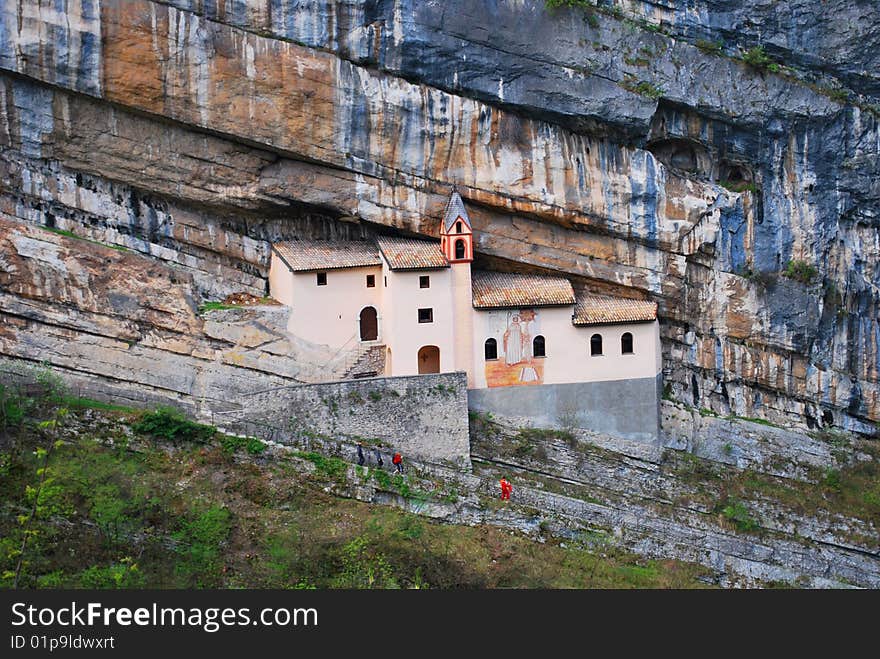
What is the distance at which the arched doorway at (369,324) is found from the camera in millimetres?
42406

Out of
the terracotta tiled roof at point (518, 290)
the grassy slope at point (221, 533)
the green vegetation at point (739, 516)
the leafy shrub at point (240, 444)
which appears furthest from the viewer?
the terracotta tiled roof at point (518, 290)

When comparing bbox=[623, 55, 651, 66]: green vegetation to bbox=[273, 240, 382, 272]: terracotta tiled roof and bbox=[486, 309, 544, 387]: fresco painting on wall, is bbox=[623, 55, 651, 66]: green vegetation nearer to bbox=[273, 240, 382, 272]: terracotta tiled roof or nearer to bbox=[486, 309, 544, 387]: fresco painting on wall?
bbox=[486, 309, 544, 387]: fresco painting on wall

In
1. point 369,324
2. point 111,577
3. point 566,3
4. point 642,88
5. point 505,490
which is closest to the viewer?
point 111,577

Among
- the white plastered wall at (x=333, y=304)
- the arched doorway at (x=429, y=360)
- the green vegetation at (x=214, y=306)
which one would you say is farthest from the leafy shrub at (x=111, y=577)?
the arched doorway at (x=429, y=360)

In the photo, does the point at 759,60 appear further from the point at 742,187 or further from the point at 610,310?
the point at 610,310

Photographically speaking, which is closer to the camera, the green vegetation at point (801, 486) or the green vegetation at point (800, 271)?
the green vegetation at point (801, 486)

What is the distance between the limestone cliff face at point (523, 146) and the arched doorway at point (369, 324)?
8.05 ft

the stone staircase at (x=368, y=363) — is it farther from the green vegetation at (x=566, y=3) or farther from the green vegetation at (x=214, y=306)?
the green vegetation at (x=566, y=3)

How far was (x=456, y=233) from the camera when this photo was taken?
41625 mm

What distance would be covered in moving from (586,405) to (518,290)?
4.09 metres

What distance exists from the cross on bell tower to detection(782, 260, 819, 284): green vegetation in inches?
403

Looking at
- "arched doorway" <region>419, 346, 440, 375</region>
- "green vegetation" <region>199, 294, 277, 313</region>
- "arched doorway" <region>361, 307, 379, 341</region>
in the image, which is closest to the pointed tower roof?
"arched doorway" <region>361, 307, 379, 341</region>

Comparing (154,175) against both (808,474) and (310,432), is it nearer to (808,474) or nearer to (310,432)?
(310,432)

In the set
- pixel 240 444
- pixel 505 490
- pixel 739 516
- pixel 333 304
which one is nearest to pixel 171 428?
pixel 240 444
